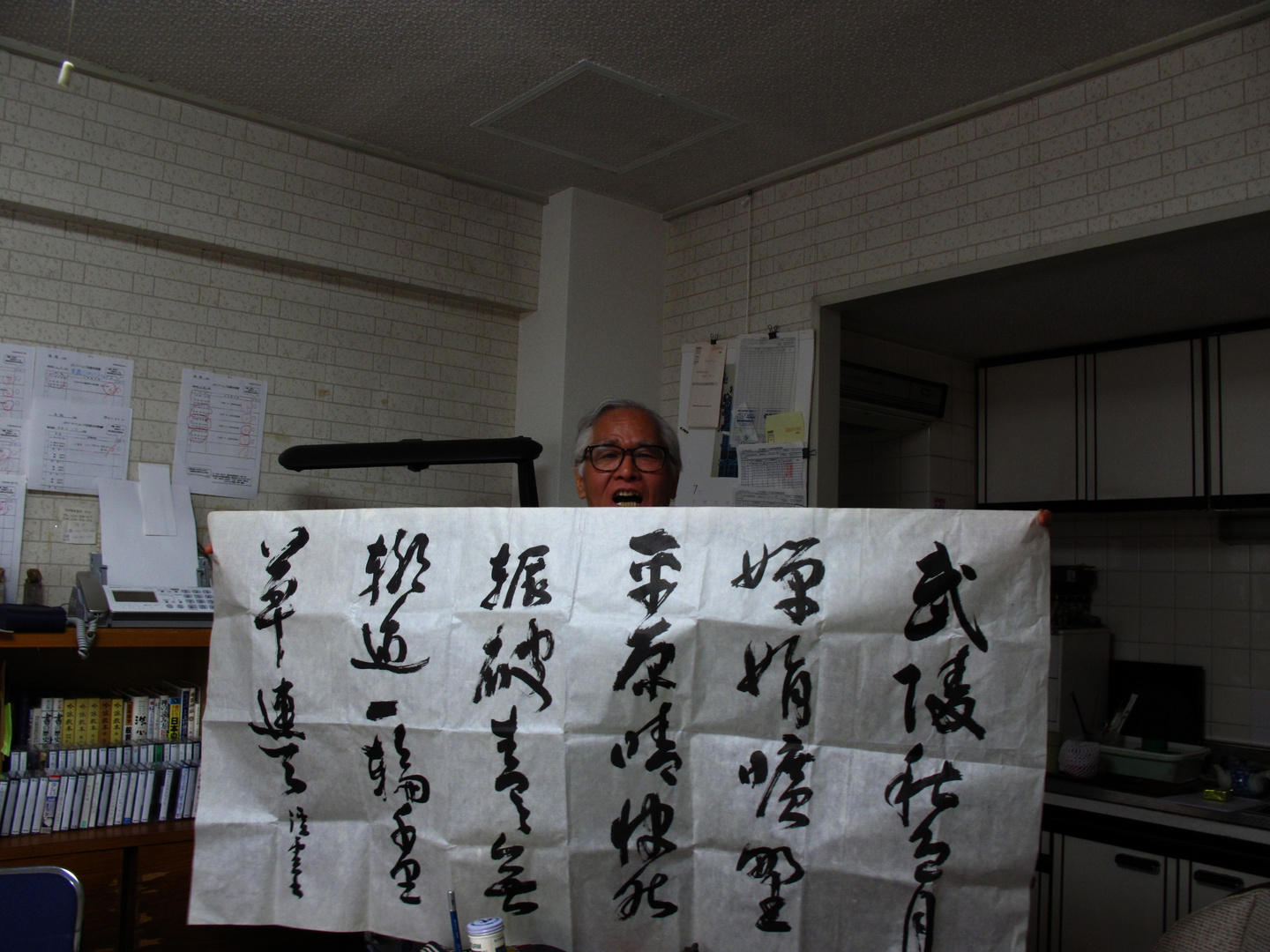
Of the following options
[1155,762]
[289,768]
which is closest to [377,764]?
[289,768]

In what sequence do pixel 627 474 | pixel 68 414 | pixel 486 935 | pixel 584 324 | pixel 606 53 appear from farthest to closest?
1. pixel 584 324
2. pixel 68 414
3. pixel 606 53
4. pixel 627 474
5. pixel 486 935

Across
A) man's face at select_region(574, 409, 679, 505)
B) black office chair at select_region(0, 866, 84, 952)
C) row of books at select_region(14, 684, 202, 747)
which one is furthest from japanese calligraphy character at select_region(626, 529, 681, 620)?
row of books at select_region(14, 684, 202, 747)

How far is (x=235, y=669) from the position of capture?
157 centimetres

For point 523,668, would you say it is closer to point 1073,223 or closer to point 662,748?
point 662,748

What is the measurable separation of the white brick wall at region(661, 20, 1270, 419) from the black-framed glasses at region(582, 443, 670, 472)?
1264 mm

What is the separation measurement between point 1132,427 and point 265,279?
316 centimetres

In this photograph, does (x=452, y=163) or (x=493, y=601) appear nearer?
(x=493, y=601)

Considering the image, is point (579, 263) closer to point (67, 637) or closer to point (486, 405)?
point (486, 405)

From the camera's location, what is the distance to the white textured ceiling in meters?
2.38

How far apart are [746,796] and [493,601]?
444 mm

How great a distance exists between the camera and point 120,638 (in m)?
2.44

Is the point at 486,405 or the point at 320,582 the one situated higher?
the point at 486,405

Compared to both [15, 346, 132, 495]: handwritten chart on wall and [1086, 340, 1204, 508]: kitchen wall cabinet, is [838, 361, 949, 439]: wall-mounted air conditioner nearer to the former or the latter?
[1086, 340, 1204, 508]: kitchen wall cabinet

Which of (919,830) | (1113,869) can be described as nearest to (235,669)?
(919,830)
